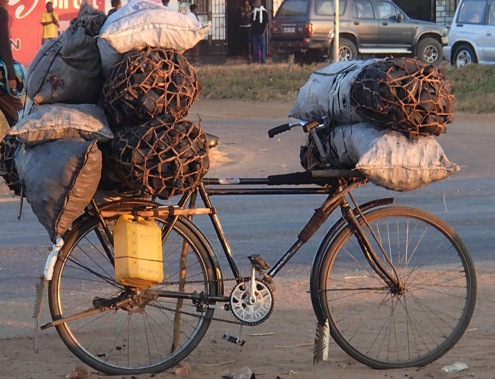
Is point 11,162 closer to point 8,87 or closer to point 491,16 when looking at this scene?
point 8,87

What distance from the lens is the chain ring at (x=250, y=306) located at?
4.91 metres

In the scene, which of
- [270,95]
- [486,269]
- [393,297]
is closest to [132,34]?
[393,297]

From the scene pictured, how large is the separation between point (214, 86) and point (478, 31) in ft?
26.6

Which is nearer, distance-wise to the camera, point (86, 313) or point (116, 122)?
point (116, 122)

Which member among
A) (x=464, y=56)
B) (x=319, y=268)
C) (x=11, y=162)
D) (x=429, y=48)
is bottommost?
(x=429, y=48)

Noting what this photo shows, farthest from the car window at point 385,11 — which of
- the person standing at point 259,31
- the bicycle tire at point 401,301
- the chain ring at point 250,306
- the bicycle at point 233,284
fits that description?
the chain ring at point 250,306

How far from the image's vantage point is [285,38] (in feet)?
97.5

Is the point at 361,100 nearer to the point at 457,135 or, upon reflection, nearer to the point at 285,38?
the point at 457,135

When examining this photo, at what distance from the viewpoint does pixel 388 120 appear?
4801mm

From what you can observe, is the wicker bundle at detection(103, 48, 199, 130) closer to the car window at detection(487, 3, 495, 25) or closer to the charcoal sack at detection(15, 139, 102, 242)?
the charcoal sack at detection(15, 139, 102, 242)

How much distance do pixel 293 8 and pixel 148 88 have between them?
84.3 ft

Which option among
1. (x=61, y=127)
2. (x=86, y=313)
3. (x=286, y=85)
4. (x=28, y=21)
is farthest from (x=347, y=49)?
(x=61, y=127)

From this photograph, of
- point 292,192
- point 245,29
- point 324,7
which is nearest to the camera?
point 292,192

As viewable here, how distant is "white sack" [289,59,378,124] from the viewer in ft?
16.4
